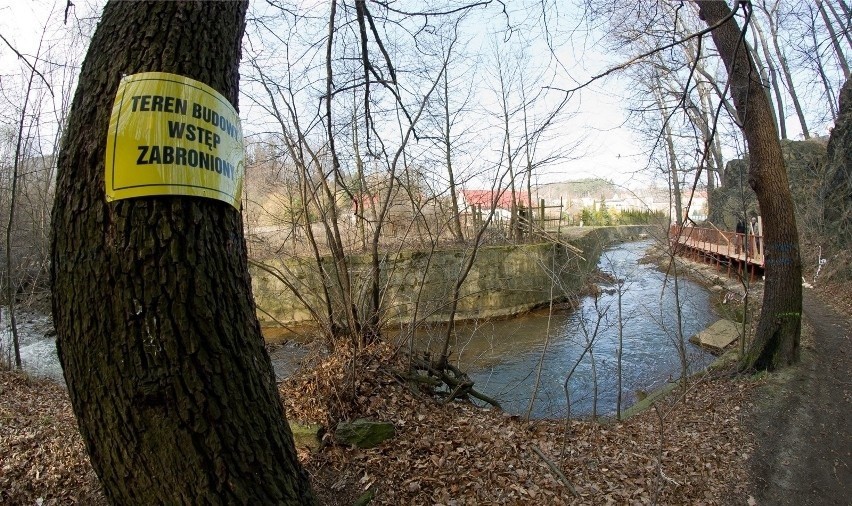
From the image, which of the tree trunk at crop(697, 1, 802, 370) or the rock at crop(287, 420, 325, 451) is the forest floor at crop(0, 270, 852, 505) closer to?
the rock at crop(287, 420, 325, 451)

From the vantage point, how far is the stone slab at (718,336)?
978cm

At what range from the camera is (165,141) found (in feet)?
4.95

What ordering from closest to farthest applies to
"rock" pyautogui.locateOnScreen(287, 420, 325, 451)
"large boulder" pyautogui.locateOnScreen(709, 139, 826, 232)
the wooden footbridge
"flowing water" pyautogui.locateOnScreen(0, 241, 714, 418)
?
1. "rock" pyautogui.locateOnScreen(287, 420, 325, 451)
2. "flowing water" pyautogui.locateOnScreen(0, 241, 714, 418)
3. "large boulder" pyautogui.locateOnScreen(709, 139, 826, 232)
4. the wooden footbridge

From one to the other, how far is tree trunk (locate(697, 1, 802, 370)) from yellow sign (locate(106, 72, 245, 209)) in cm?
695

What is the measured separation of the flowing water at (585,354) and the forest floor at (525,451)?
3.68 ft

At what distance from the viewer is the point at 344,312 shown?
16.5 ft

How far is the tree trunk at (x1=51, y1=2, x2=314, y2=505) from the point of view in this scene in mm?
1445

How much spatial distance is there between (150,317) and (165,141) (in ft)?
1.82

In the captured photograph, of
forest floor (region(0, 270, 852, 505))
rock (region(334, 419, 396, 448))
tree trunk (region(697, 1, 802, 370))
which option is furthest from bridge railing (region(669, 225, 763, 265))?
rock (region(334, 419, 396, 448))

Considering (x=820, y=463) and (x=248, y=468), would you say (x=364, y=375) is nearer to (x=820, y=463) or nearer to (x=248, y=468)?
(x=248, y=468)

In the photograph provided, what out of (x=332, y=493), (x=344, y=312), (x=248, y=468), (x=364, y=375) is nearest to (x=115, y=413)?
(x=248, y=468)

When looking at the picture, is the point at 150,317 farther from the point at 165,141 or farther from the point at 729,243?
the point at 729,243

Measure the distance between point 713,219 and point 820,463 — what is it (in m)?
23.1

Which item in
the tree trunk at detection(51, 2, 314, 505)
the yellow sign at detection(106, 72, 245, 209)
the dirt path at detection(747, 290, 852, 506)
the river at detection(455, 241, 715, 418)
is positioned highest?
the yellow sign at detection(106, 72, 245, 209)
